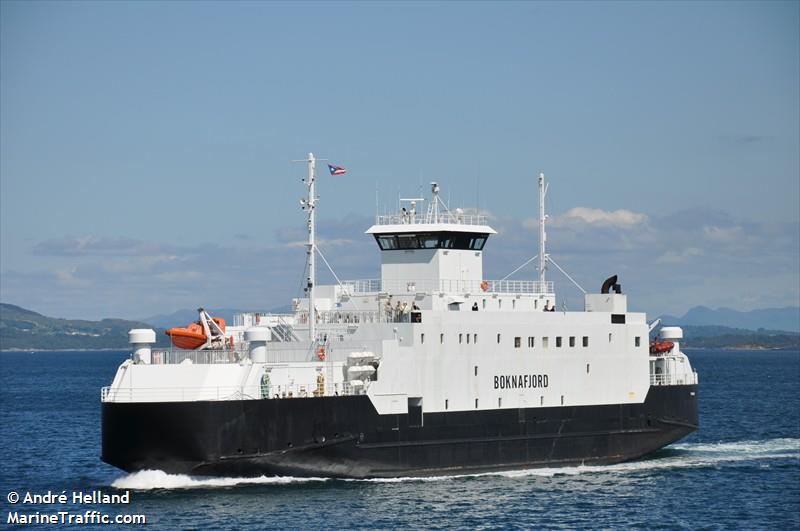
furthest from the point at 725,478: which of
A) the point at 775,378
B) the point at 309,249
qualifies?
the point at 775,378

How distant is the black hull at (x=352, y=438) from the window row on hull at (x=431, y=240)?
5353mm

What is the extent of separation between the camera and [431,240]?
125ft

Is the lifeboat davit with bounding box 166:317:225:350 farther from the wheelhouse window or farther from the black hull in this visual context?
the wheelhouse window

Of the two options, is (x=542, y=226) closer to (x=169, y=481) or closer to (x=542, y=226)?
(x=542, y=226)

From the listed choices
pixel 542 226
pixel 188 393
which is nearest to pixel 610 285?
pixel 542 226

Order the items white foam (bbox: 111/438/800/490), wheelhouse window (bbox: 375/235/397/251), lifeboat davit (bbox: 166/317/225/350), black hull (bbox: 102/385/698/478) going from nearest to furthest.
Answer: black hull (bbox: 102/385/698/478), white foam (bbox: 111/438/800/490), lifeboat davit (bbox: 166/317/225/350), wheelhouse window (bbox: 375/235/397/251)

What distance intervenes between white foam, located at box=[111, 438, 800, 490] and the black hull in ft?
0.68

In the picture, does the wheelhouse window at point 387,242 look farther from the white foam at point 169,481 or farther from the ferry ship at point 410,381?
the white foam at point 169,481

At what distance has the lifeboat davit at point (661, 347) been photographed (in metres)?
42.9

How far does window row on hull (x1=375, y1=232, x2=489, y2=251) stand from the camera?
3812 centimetres

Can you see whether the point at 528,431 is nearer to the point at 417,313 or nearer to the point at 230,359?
the point at 417,313

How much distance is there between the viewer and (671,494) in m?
34.1

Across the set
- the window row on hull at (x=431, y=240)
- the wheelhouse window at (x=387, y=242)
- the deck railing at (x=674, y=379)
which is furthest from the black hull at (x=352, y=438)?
the wheelhouse window at (x=387, y=242)
